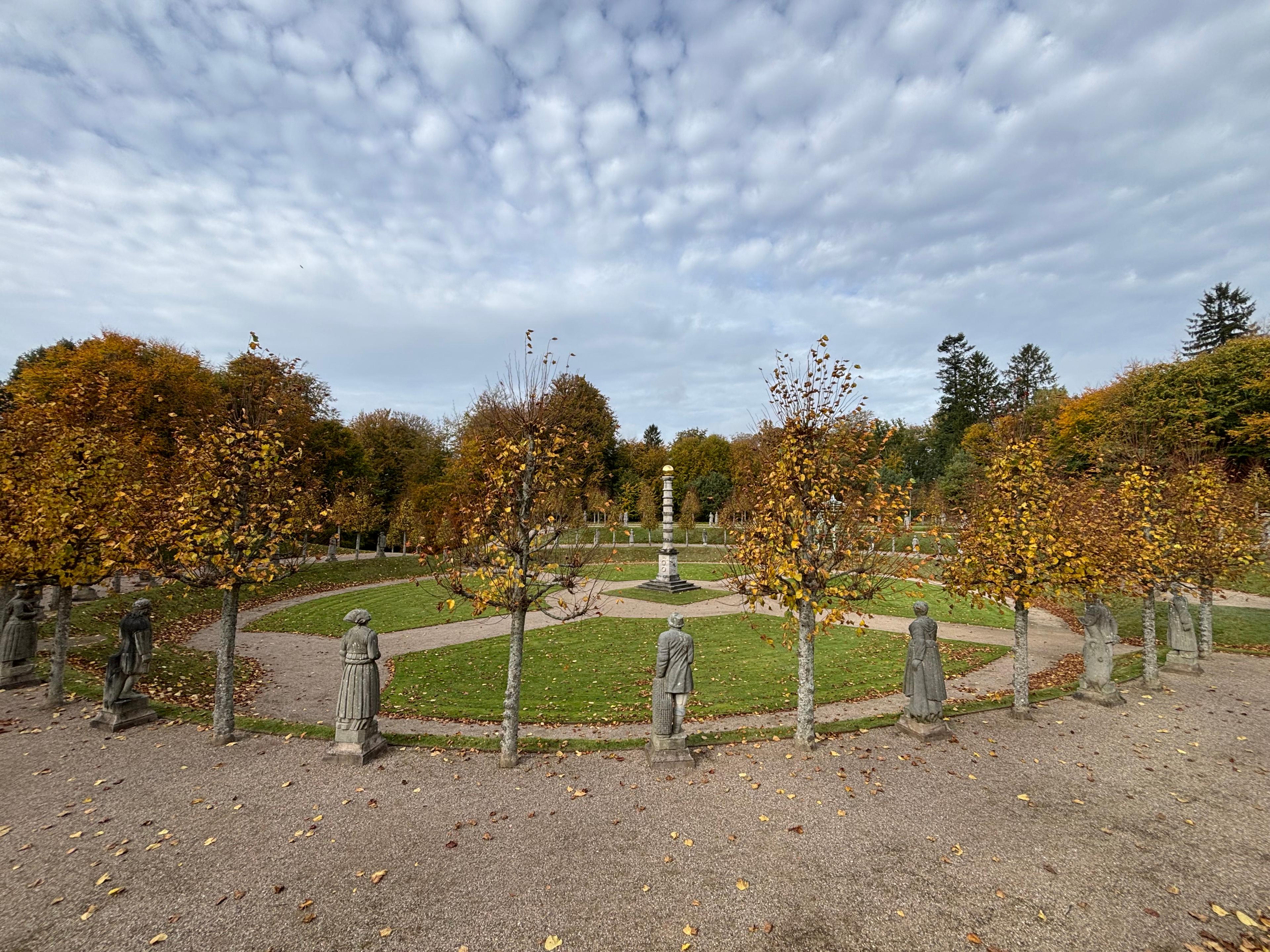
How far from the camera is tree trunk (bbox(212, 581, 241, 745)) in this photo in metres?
9.55

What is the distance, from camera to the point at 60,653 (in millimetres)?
11234

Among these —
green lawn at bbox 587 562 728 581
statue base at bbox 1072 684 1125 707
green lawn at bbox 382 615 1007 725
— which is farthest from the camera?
green lawn at bbox 587 562 728 581

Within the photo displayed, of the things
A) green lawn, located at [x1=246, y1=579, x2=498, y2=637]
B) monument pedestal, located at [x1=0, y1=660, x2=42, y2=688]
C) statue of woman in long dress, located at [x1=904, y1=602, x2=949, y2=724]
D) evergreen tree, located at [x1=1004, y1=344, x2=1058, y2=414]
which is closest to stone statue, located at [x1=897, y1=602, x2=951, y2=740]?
statue of woman in long dress, located at [x1=904, y1=602, x2=949, y2=724]

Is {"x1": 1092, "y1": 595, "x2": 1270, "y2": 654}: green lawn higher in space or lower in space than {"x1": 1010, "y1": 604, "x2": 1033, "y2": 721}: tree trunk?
lower

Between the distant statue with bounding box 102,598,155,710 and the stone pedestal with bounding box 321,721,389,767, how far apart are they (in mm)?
4165

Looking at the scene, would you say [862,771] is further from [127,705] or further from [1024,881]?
[127,705]

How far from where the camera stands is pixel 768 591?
360 inches

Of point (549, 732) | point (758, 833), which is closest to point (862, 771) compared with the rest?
point (758, 833)

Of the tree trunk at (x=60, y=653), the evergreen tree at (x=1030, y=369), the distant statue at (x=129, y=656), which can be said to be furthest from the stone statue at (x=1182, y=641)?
the evergreen tree at (x=1030, y=369)

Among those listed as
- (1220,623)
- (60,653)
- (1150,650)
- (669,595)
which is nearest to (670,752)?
(1150,650)

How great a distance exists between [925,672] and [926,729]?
1004 millimetres

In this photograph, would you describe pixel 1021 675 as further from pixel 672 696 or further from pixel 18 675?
pixel 18 675

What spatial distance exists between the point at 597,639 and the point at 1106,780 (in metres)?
13.5

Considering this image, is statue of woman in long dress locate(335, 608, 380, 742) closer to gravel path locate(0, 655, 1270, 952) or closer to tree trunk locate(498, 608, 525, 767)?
gravel path locate(0, 655, 1270, 952)
